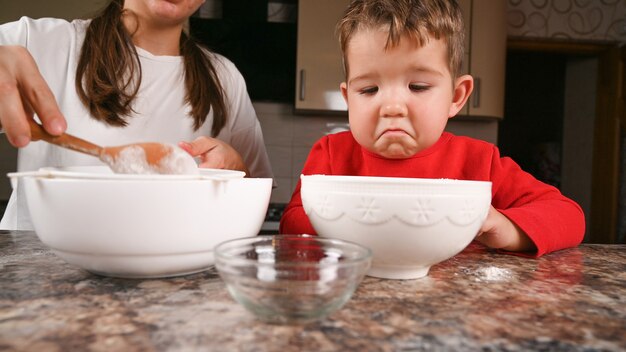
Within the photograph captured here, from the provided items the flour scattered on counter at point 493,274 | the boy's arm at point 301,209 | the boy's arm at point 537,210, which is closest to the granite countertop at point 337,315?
the flour scattered on counter at point 493,274

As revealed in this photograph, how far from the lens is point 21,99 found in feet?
1.83

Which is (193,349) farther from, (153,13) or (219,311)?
(153,13)

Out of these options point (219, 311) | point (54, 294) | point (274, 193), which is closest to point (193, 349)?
point (219, 311)

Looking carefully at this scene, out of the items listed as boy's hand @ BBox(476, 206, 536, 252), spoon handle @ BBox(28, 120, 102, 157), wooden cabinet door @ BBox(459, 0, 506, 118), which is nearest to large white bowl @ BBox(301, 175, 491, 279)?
boy's hand @ BBox(476, 206, 536, 252)

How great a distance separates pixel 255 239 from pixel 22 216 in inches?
39.7

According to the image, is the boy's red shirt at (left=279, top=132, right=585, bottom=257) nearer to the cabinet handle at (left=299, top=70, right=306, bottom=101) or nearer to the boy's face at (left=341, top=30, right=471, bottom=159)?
the boy's face at (left=341, top=30, right=471, bottom=159)

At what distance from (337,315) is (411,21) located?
54 centimetres

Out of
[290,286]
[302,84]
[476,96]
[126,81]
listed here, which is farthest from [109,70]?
[476,96]

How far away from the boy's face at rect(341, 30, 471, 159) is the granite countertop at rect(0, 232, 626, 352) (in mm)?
305

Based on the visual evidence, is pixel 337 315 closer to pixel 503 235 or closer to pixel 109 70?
pixel 503 235

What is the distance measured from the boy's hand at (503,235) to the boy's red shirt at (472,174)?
2cm

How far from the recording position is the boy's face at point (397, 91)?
0.76 meters

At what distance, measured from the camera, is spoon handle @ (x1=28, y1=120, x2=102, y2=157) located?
519 mm

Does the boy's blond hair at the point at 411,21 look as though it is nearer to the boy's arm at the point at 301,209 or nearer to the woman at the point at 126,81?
the boy's arm at the point at 301,209
